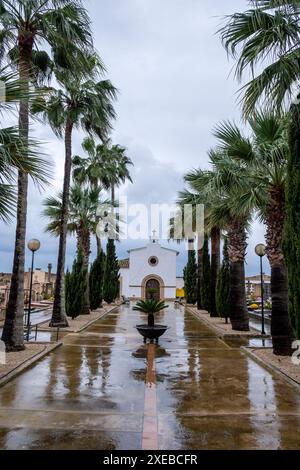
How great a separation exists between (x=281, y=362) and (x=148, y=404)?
4.41 m

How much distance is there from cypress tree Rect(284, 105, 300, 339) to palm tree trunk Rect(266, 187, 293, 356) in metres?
1.75

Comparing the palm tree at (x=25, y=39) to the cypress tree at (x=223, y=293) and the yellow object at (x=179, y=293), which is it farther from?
the yellow object at (x=179, y=293)

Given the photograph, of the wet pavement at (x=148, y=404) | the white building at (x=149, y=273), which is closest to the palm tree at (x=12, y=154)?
the wet pavement at (x=148, y=404)

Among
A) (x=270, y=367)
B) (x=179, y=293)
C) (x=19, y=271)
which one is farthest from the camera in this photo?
(x=179, y=293)

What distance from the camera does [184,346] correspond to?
12.0 meters

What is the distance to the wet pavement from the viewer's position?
14.9 feet

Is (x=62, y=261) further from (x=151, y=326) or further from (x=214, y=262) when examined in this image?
(x=214, y=262)

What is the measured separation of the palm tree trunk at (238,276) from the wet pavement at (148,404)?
4.75 m

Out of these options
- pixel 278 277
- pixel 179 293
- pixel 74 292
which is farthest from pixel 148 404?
pixel 179 293

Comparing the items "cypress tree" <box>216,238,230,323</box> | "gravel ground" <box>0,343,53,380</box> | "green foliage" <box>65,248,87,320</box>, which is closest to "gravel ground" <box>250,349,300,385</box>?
"gravel ground" <box>0,343,53,380</box>

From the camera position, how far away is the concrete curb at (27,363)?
7.21 meters

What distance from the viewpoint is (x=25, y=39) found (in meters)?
10.2

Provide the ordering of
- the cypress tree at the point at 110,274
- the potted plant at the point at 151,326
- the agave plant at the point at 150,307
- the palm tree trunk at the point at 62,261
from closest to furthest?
the potted plant at the point at 151,326 < the agave plant at the point at 150,307 < the palm tree trunk at the point at 62,261 < the cypress tree at the point at 110,274

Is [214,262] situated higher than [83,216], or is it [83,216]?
[83,216]
